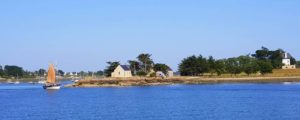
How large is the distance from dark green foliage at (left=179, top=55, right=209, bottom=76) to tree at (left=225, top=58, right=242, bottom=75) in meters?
12.2

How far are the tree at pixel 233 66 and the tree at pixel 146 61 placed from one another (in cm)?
2481

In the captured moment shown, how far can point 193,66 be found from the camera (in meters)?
144

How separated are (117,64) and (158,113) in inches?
3582

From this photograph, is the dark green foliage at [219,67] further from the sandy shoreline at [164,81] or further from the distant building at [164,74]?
the distant building at [164,74]

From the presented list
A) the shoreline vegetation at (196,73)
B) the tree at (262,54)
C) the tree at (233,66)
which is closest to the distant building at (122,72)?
the shoreline vegetation at (196,73)

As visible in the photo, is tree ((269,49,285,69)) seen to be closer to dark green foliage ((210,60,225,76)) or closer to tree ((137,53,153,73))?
dark green foliage ((210,60,225,76))

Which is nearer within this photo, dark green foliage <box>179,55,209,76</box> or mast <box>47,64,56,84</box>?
mast <box>47,64,56,84</box>

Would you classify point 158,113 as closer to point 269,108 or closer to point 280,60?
point 269,108

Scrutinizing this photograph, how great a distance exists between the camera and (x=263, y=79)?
143375mm

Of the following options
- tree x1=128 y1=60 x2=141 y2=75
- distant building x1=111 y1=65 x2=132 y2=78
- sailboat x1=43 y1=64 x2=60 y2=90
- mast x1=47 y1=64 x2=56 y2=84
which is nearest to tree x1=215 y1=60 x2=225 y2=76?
tree x1=128 y1=60 x2=141 y2=75

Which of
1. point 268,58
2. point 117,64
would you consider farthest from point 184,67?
point 268,58

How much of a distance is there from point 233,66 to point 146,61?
95.3 ft

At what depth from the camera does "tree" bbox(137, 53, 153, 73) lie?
142 metres

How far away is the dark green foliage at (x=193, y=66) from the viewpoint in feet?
468
